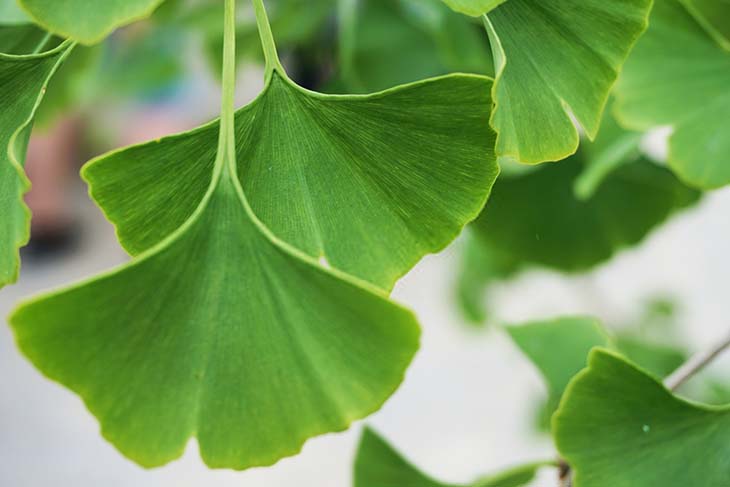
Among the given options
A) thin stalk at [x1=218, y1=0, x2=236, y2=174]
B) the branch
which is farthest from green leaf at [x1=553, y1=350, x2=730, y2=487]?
thin stalk at [x1=218, y1=0, x2=236, y2=174]

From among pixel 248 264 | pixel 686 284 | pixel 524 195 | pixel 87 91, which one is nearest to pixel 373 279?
pixel 248 264

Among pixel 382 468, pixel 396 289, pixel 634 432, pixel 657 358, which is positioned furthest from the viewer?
pixel 396 289

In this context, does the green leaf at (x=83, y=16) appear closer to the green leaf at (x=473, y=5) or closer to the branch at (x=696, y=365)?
the green leaf at (x=473, y=5)

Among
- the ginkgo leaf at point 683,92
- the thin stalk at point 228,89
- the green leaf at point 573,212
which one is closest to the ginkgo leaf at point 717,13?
the ginkgo leaf at point 683,92

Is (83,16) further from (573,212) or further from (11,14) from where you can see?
(573,212)

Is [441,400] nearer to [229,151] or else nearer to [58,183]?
[58,183]

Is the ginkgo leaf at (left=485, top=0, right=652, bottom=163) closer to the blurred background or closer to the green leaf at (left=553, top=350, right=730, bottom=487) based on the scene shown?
the green leaf at (left=553, top=350, right=730, bottom=487)

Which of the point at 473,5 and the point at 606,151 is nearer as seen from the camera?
the point at 473,5

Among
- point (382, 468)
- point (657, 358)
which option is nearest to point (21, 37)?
point (382, 468)
